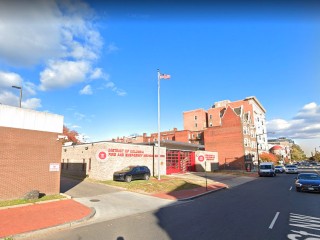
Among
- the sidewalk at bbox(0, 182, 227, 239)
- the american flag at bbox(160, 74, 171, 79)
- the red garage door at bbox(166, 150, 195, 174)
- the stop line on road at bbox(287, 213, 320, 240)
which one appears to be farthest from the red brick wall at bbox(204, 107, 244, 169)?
the sidewalk at bbox(0, 182, 227, 239)

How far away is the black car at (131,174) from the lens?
23.1 metres

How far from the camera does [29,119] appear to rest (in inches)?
589

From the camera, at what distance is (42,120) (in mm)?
15609

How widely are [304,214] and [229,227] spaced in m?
4.44

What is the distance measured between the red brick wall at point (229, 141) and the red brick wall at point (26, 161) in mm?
47027

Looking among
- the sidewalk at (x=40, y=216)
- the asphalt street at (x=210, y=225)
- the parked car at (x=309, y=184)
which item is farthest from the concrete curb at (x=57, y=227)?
the parked car at (x=309, y=184)

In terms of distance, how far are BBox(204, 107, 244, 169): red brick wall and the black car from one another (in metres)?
36.2

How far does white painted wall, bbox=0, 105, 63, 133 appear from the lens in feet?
45.5

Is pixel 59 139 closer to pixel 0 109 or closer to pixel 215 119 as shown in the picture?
pixel 0 109

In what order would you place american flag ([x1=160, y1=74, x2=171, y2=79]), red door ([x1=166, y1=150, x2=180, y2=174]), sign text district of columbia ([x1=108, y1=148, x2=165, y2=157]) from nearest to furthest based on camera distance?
sign text district of columbia ([x1=108, y1=148, x2=165, y2=157]) → american flag ([x1=160, y1=74, x2=171, y2=79]) → red door ([x1=166, y1=150, x2=180, y2=174])

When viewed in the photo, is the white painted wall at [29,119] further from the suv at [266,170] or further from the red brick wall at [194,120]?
the red brick wall at [194,120]

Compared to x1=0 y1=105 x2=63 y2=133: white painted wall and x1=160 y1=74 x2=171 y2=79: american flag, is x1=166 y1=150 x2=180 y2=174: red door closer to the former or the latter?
x1=160 y1=74 x2=171 y2=79: american flag

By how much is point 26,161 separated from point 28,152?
21.7 inches

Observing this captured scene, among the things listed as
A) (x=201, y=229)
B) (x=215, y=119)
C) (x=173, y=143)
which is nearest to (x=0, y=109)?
(x=201, y=229)
